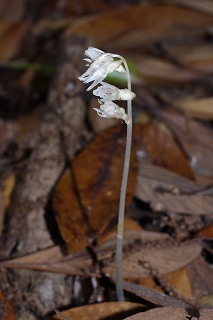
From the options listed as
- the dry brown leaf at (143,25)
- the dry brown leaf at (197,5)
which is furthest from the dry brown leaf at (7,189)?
the dry brown leaf at (197,5)

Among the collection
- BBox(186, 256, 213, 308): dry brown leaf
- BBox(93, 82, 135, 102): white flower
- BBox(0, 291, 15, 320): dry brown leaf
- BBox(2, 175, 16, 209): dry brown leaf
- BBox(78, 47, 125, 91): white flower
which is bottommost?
BBox(186, 256, 213, 308): dry brown leaf

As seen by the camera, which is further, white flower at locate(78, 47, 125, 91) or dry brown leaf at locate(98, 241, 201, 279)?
dry brown leaf at locate(98, 241, 201, 279)

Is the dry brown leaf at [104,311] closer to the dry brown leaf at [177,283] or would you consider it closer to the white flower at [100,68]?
the dry brown leaf at [177,283]

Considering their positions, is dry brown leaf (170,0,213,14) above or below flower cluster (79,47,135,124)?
below

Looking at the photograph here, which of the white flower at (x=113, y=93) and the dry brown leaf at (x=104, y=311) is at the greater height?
the white flower at (x=113, y=93)

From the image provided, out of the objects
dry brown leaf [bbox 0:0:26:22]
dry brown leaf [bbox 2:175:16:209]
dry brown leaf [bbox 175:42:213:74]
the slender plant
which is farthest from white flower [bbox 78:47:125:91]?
dry brown leaf [bbox 0:0:26:22]

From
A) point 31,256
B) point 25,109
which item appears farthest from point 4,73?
point 31,256

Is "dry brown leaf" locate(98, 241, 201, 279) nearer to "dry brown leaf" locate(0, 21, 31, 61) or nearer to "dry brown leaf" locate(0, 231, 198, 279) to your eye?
"dry brown leaf" locate(0, 231, 198, 279)
